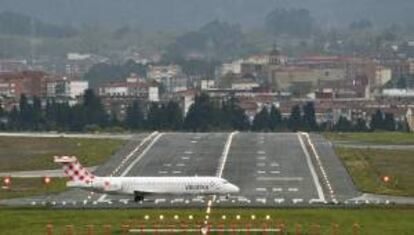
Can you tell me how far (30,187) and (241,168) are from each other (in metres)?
18.1

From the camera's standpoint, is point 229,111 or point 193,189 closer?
point 193,189

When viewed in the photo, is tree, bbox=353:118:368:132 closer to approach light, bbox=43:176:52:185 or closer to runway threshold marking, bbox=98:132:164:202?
runway threshold marking, bbox=98:132:164:202

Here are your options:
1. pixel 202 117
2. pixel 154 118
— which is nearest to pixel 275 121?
pixel 202 117

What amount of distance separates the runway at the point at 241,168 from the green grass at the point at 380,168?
112 cm

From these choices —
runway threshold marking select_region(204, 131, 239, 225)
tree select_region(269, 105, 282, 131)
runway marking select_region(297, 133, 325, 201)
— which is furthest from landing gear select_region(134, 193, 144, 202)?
tree select_region(269, 105, 282, 131)

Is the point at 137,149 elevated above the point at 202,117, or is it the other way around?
the point at 137,149

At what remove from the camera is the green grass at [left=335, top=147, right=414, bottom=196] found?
101 meters

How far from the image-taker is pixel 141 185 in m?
94.4

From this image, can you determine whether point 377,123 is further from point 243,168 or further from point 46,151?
point 243,168

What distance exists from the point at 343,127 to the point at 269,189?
81357 millimetres

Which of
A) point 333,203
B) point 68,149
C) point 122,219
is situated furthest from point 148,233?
point 68,149

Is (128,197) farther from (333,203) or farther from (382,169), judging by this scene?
(382,169)

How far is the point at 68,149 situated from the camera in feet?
434

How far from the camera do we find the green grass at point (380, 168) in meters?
101
